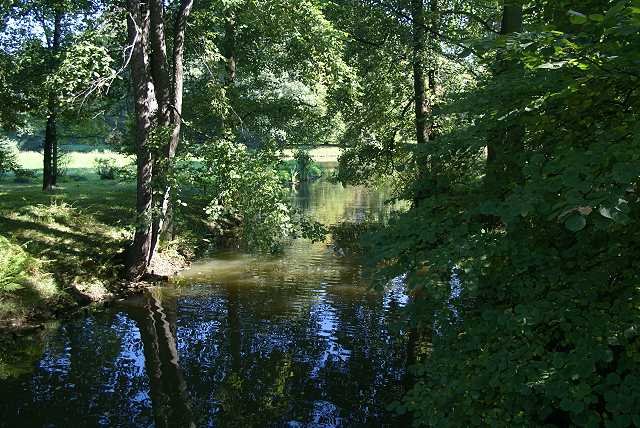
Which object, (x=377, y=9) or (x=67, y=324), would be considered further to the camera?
(x=377, y=9)

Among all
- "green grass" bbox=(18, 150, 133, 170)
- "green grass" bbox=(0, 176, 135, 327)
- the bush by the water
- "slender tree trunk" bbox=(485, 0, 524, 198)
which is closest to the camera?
"slender tree trunk" bbox=(485, 0, 524, 198)

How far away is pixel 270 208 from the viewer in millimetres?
12484

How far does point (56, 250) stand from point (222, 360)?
6.85 m

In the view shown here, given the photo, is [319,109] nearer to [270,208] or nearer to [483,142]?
[270,208]

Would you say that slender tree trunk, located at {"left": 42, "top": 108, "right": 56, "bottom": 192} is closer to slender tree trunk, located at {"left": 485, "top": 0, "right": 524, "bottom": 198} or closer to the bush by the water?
the bush by the water

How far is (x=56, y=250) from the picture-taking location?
46.1 ft

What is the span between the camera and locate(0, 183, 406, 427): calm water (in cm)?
781

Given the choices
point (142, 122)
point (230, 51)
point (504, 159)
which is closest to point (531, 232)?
point (504, 159)

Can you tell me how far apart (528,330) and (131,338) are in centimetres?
864

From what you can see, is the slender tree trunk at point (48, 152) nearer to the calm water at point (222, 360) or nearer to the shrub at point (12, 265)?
the shrub at point (12, 265)

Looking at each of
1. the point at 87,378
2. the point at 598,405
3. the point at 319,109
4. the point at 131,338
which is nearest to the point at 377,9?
the point at 319,109

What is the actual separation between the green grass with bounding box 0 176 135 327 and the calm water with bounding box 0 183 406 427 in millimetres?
962

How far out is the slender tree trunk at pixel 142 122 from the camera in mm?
13203

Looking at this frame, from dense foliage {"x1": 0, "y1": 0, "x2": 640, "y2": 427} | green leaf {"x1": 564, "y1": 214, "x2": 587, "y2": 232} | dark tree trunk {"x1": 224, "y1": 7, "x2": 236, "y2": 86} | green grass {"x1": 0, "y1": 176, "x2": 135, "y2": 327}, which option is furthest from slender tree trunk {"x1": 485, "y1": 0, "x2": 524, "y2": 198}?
dark tree trunk {"x1": 224, "y1": 7, "x2": 236, "y2": 86}
